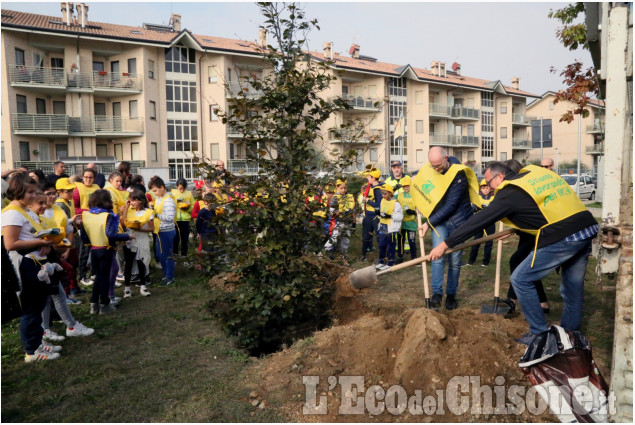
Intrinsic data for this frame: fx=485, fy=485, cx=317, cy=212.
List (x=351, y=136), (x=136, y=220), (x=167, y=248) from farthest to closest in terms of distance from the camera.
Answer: (x=167, y=248) < (x=136, y=220) < (x=351, y=136)

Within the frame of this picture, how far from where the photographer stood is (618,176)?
4543mm

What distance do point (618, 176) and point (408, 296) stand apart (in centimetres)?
352

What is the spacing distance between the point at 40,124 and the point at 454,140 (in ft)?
138

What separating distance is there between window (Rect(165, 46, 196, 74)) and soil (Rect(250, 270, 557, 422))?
38340 mm

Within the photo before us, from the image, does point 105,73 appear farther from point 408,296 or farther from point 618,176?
point 618,176

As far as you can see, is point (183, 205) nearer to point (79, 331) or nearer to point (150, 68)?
point (79, 331)

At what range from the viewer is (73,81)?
113 ft

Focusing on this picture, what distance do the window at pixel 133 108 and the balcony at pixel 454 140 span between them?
31375mm

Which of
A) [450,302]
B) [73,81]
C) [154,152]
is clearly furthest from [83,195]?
[154,152]

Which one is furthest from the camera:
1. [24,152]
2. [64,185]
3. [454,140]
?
[454,140]

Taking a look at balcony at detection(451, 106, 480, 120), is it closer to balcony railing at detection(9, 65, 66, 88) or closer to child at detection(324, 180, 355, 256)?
balcony railing at detection(9, 65, 66, 88)

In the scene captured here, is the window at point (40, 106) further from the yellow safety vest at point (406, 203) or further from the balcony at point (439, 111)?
Answer: the balcony at point (439, 111)

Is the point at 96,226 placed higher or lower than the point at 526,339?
higher

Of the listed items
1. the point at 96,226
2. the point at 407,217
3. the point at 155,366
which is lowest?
the point at 155,366
